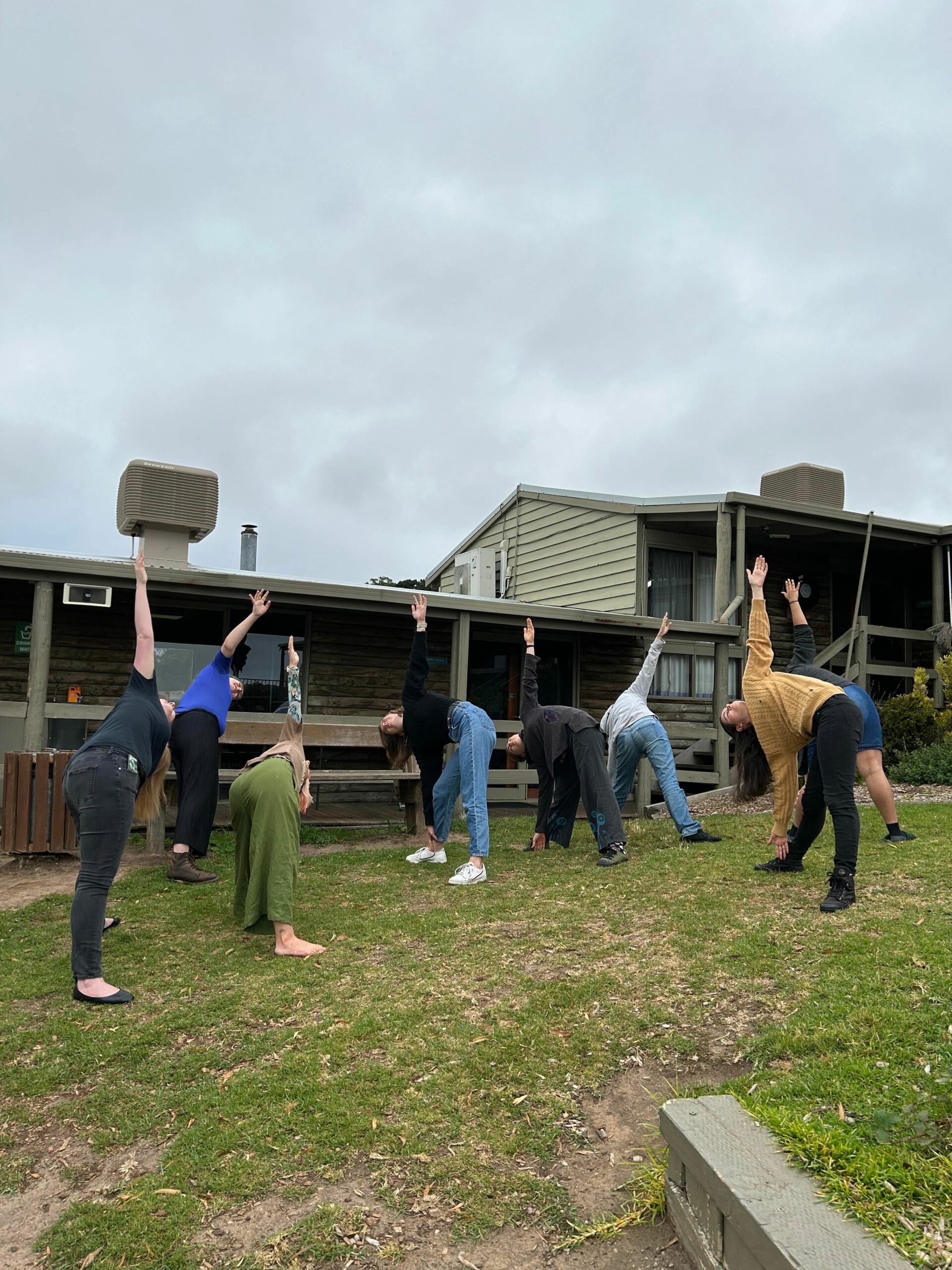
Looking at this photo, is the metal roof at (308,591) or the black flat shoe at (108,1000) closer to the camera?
the black flat shoe at (108,1000)

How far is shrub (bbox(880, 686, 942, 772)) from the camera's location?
1233 cm

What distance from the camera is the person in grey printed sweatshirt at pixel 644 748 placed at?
24.9 feet

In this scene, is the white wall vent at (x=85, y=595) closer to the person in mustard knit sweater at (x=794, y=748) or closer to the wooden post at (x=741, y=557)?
the person in mustard knit sweater at (x=794, y=748)

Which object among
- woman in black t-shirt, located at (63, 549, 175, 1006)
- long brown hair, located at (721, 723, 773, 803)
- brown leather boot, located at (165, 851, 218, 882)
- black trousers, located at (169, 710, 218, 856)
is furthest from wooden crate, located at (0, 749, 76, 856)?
long brown hair, located at (721, 723, 773, 803)

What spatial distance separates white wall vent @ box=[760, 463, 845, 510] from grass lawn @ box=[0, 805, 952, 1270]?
31.2ft

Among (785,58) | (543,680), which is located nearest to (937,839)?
(543,680)

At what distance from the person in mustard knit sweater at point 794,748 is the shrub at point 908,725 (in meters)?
7.26

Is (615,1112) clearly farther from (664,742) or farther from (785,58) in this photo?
(785,58)

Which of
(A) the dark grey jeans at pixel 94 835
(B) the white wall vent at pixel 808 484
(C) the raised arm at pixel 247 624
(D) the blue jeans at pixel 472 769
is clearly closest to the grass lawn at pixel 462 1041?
(A) the dark grey jeans at pixel 94 835

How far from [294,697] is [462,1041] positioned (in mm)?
2468

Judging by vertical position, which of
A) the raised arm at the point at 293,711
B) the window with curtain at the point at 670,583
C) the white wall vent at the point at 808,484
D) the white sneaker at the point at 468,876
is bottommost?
the white sneaker at the point at 468,876

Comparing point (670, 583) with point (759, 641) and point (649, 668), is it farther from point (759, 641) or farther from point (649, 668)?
point (759, 641)

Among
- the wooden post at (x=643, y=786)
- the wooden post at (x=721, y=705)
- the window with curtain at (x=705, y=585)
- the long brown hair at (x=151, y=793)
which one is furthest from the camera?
the window with curtain at (x=705, y=585)

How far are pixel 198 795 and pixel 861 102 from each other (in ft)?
44.3
